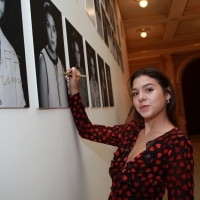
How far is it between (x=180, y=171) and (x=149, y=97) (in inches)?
14.6

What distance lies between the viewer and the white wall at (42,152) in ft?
2.14

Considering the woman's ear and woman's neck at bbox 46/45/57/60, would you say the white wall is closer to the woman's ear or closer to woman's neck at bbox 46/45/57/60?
woman's neck at bbox 46/45/57/60

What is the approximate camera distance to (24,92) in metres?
0.73

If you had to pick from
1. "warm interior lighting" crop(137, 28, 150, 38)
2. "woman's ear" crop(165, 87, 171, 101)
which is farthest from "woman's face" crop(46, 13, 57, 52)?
"warm interior lighting" crop(137, 28, 150, 38)

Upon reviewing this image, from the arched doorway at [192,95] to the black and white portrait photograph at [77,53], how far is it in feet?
28.9

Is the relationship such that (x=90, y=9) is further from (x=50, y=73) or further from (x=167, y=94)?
(x=50, y=73)

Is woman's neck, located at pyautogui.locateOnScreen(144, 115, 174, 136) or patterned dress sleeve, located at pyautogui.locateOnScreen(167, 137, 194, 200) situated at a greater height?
woman's neck, located at pyautogui.locateOnScreen(144, 115, 174, 136)

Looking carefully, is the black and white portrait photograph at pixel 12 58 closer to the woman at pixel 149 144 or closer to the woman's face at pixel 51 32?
the woman's face at pixel 51 32

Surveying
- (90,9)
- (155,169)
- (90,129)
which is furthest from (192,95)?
(155,169)

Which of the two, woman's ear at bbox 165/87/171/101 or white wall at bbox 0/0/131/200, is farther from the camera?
woman's ear at bbox 165/87/171/101

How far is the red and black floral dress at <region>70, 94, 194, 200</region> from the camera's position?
99 cm

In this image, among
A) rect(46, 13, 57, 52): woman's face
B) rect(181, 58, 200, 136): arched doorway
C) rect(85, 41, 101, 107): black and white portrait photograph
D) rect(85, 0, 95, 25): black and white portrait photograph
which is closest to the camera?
rect(46, 13, 57, 52): woman's face

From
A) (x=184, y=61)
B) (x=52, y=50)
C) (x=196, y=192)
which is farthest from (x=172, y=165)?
(x=184, y=61)

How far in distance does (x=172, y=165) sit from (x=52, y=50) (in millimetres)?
658
